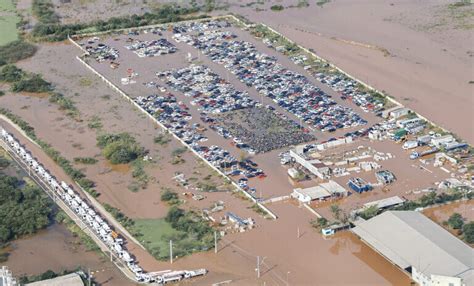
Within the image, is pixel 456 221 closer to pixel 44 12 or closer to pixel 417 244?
pixel 417 244

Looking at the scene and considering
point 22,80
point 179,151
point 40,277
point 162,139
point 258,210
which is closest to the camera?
point 40,277

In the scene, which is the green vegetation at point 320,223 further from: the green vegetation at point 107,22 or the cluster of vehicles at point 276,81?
the green vegetation at point 107,22

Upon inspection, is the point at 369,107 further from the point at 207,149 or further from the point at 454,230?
the point at 454,230

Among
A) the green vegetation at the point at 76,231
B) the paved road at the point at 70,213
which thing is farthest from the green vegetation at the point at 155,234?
the green vegetation at the point at 76,231

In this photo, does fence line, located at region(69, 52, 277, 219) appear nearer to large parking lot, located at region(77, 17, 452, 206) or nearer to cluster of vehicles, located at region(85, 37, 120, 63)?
large parking lot, located at region(77, 17, 452, 206)

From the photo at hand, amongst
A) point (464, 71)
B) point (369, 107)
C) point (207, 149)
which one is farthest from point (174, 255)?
point (464, 71)

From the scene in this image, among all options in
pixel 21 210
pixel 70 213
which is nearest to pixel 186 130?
pixel 70 213
